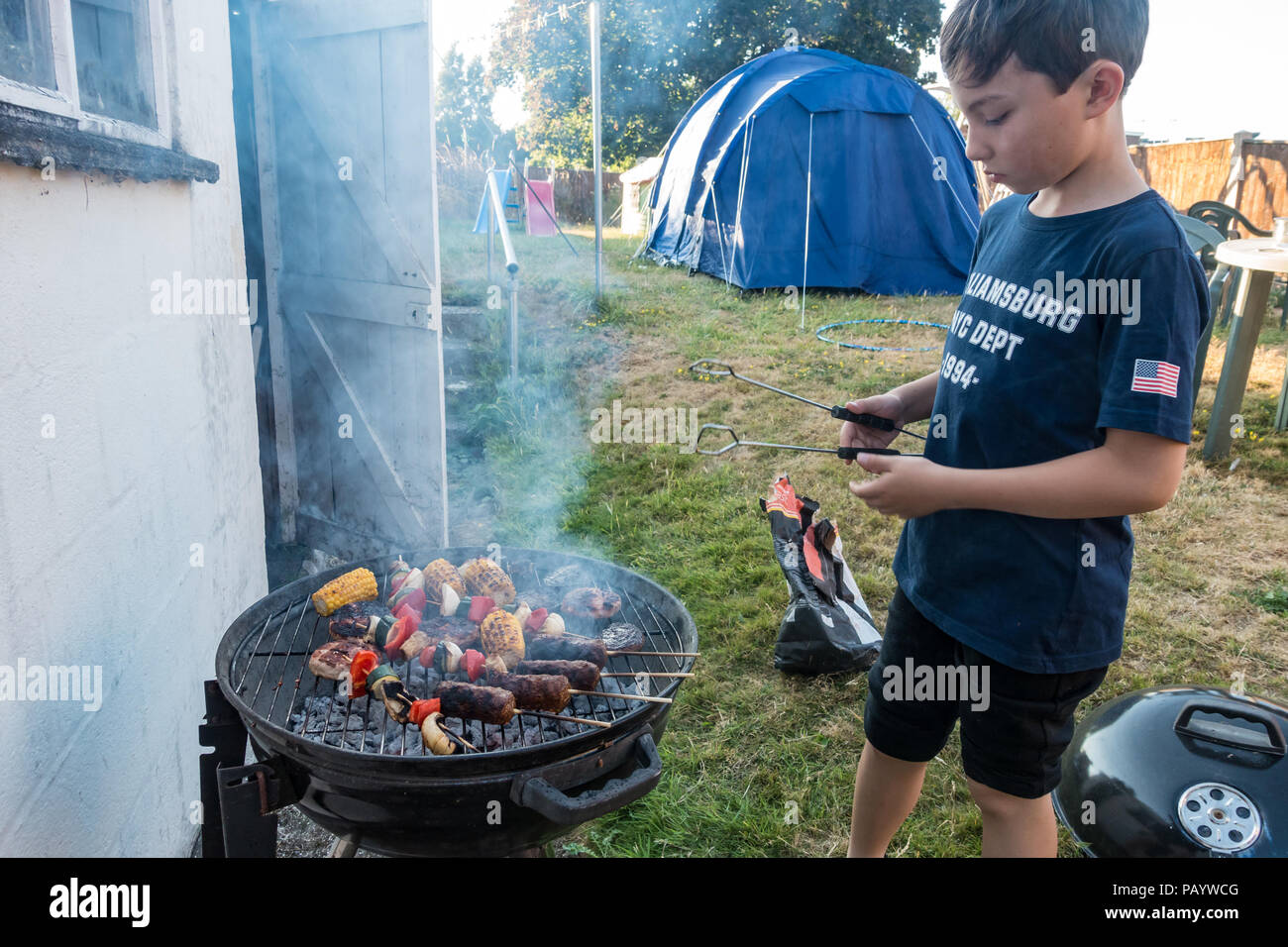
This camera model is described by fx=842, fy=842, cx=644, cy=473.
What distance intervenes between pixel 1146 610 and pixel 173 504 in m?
4.25

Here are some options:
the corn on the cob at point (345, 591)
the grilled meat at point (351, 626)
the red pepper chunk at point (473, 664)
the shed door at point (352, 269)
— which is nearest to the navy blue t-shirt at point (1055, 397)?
the red pepper chunk at point (473, 664)

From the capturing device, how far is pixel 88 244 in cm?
200

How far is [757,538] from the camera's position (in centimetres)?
497

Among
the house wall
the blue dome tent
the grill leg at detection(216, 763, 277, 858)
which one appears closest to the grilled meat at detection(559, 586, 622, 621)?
the grill leg at detection(216, 763, 277, 858)

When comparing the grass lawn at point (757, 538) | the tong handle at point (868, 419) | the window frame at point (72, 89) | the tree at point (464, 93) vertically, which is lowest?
the grass lawn at point (757, 538)

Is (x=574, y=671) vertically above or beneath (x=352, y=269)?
beneath

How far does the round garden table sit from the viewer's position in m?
5.37

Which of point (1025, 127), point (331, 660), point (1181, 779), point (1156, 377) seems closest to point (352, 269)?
point (331, 660)

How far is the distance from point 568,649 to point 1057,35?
1.82 m

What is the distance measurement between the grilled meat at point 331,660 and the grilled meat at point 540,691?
0.47 metres

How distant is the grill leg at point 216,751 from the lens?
2051 millimetres

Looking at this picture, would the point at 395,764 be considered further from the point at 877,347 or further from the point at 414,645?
the point at 877,347

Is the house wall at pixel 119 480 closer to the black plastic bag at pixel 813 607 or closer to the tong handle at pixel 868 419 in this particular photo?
the tong handle at pixel 868 419
